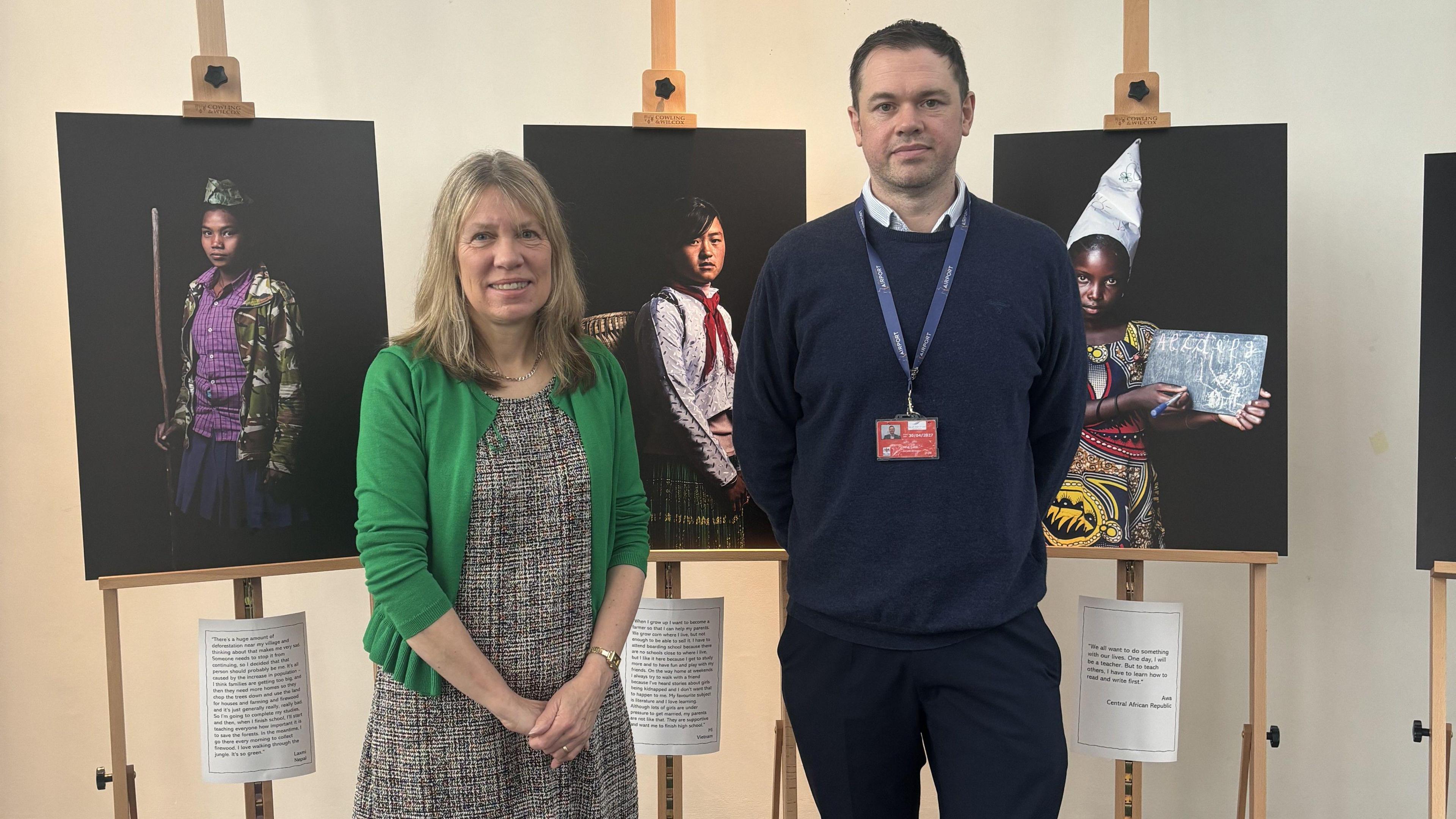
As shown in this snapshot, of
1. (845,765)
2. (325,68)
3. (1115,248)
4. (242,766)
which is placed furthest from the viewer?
(325,68)

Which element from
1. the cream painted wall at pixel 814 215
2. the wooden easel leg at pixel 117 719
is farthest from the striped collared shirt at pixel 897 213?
the wooden easel leg at pixel 117 719

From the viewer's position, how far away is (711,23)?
9.82 feet

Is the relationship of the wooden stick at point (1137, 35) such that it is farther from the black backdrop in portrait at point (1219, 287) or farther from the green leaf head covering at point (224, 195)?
the green leaf head covering at point (224, 195)

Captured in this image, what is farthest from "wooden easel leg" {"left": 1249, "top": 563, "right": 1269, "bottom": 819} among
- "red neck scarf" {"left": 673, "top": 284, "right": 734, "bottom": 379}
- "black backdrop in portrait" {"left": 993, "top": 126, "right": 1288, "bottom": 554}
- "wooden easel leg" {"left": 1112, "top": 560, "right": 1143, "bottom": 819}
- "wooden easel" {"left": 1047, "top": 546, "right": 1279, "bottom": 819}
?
"red neck scarf" {"left": 673, "top": 284, "right": 734, "bottom": 379}

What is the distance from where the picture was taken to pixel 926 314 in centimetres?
171

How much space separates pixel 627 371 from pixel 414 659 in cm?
92

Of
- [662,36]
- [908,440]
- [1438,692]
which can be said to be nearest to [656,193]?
[662,36]

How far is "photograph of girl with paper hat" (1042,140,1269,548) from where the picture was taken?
2.29 meters

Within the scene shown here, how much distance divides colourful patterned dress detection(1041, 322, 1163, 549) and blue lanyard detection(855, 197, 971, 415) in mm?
732

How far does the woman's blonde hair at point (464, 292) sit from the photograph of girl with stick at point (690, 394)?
1.90 ft

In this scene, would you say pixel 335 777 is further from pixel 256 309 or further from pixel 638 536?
pixel 638 536

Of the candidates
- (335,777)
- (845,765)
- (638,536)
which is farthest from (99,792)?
(845,765)

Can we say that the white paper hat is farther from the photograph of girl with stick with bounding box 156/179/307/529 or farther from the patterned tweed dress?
the photograph of girl with stick with bounding box 156/179/307/529

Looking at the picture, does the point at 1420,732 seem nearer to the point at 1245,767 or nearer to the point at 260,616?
the point at 1245,767
